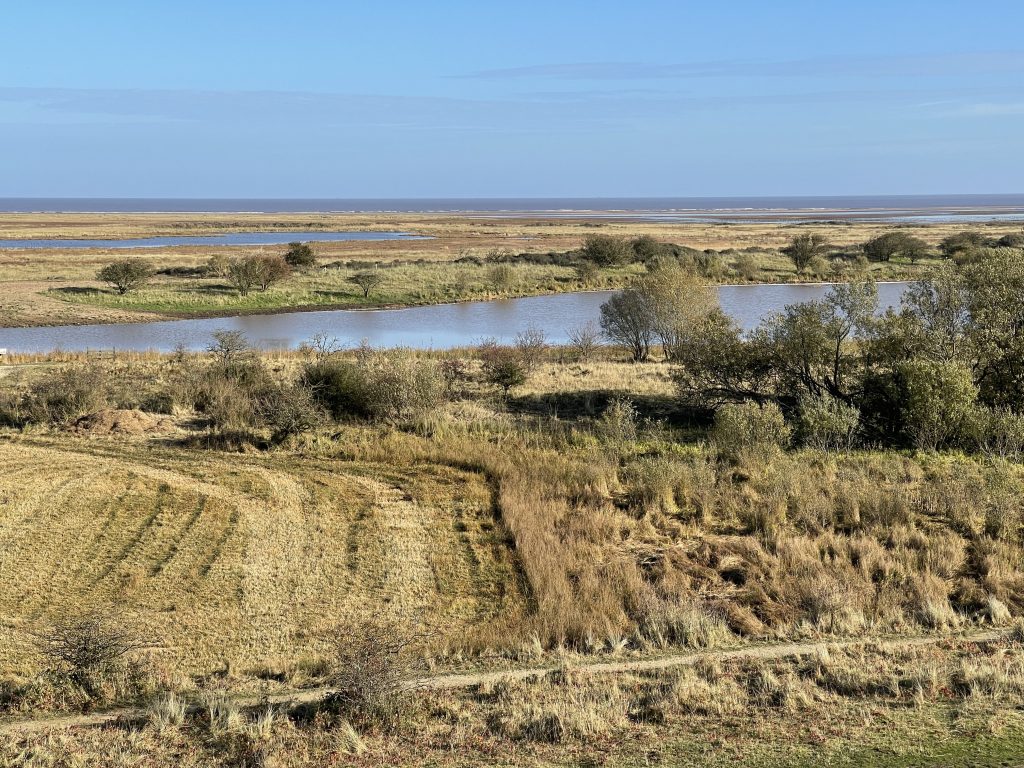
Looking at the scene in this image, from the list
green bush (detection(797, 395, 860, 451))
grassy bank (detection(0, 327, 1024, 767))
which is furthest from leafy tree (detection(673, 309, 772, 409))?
green bush (detection(797, 395, 860, 451))

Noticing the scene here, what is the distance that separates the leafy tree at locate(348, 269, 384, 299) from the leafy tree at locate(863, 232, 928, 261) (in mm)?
35707

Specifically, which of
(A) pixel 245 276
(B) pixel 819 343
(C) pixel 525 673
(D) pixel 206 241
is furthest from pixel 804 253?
(D) pixel 206 241

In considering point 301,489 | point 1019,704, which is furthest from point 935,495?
point 301,489

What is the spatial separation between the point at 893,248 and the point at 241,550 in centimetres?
6162

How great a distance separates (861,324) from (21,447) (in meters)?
16.1

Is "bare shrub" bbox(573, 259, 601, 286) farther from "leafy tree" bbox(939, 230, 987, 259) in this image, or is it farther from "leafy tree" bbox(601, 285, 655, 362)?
"leafy tree" bbox(939, 230, 987, 259)

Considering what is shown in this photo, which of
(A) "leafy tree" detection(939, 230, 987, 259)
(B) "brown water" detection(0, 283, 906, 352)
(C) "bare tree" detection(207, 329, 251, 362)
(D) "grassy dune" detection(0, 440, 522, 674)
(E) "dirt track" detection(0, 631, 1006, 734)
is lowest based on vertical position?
(B) "brown water" detection(0, 283, 906, 352)

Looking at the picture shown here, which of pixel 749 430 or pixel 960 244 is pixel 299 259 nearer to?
pixel 749 430

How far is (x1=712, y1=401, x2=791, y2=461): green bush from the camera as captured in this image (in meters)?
16.1

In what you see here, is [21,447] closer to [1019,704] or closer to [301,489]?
[301,489]

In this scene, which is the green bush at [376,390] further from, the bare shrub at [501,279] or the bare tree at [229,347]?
the bare shrub at [501,279]

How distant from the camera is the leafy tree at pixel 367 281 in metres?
47.1

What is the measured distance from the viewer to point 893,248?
64188 mm

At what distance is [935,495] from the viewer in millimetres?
13047
